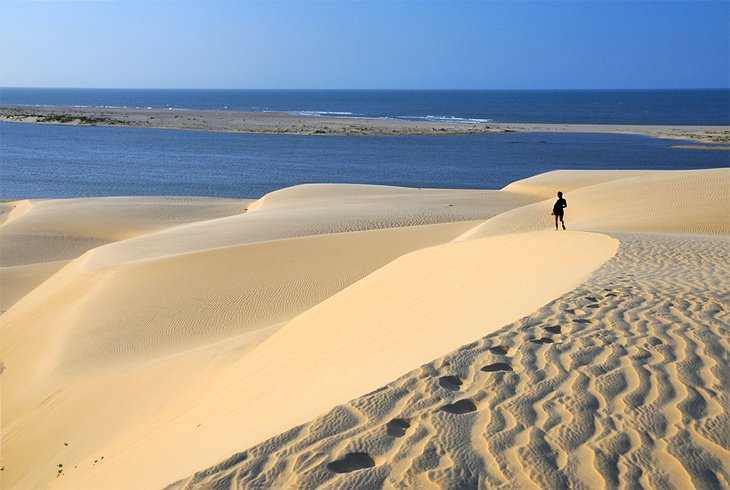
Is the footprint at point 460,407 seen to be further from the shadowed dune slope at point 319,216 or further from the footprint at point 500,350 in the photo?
the shadowed dune slope at point 319,216

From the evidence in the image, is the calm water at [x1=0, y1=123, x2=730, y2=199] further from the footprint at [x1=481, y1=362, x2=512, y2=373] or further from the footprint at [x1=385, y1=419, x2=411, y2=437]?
the footprint at [x1=385, y1=419, x2=411, y2=437]

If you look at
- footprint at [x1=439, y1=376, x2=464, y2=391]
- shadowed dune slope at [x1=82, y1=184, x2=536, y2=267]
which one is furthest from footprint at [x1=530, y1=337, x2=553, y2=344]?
shadowed dune slope at [x1=82, y1=184, x2=536, y2=267]

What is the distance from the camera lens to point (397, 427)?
4883 millimetres

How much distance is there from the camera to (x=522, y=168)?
157 feet

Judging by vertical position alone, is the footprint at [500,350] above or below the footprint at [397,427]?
above

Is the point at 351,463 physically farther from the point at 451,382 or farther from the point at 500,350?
the point at 500,350

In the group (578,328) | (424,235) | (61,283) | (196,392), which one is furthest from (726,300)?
(61,283)

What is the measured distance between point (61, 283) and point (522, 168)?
1377 inches

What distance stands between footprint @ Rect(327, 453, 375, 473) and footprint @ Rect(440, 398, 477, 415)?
0.75 metres

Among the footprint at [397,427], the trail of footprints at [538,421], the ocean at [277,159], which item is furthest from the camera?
the ocean at [277,159]

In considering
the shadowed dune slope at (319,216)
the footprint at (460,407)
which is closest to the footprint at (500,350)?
the footprint at (460,407)

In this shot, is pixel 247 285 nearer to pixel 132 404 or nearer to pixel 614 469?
pixel 132 404

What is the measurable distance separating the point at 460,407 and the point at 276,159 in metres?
47.8

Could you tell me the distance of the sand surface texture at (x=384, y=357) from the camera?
462cm
